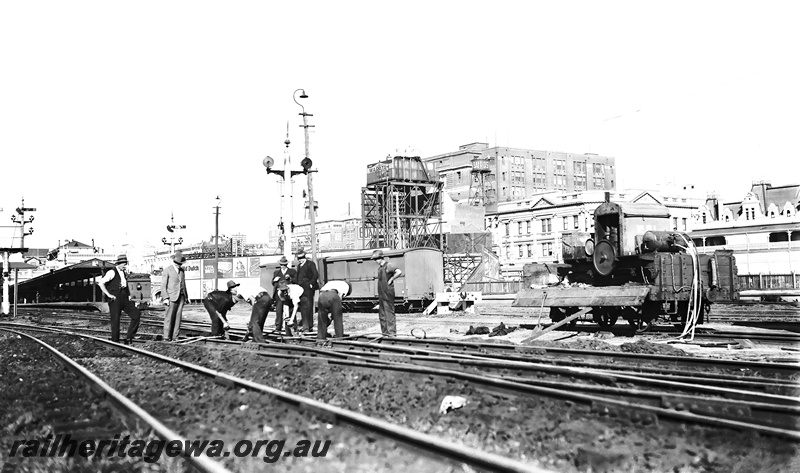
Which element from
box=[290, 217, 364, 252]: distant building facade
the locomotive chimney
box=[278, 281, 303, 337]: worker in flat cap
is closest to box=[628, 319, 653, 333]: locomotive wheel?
box=[278, 281, 303, 337]: worker in flat cap

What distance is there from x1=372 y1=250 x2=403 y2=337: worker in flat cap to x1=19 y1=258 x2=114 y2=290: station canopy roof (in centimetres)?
2584

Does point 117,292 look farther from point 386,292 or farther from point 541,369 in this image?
point 541,369

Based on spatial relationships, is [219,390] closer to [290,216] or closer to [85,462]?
[85,462]

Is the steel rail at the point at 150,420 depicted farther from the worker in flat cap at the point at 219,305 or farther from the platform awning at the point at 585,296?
the platform awning at the point at 585,296

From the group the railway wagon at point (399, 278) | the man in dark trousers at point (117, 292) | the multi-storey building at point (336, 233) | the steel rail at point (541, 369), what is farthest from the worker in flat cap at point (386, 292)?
the multi-storey building at point (336, 233)

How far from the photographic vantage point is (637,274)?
15922 mm

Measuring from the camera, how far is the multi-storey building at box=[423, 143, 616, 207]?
11225 cm

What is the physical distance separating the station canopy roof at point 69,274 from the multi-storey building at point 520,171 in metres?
59.6

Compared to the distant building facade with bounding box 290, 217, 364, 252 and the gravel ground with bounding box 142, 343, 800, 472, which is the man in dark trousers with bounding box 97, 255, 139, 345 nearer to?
the gravel ground with bounding box 142, 343, 800, 472

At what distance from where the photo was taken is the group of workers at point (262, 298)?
14.6m

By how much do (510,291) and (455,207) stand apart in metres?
29.1

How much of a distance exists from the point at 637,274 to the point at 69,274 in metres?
42.3

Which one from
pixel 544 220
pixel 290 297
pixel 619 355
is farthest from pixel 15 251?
pixel 544 220

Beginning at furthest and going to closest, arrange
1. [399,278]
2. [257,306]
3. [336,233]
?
[336,233] < [399,278] < [257,306]
